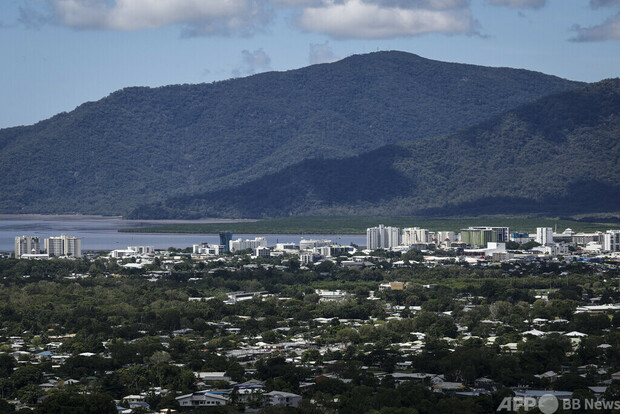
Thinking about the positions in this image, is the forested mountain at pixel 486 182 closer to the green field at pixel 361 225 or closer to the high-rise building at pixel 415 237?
the green field at pixel 361 225

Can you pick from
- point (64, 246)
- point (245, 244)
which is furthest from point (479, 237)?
point (64, 246)

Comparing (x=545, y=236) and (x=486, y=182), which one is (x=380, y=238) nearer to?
(x=545, y=236)

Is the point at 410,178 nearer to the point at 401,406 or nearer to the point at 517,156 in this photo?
the point at 517,156

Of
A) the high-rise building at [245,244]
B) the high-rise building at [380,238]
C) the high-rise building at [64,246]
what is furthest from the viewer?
the high-rise building at [380,238]

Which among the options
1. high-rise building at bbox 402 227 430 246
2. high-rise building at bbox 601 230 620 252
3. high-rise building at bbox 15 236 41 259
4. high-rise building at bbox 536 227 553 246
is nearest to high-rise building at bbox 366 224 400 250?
high-rise building at bbox 402 227 430 246

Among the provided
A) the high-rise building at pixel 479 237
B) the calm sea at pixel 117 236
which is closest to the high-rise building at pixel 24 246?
the calm sea at pixel 117 236

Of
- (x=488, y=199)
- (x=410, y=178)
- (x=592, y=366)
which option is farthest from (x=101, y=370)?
(x=410, y=178)
